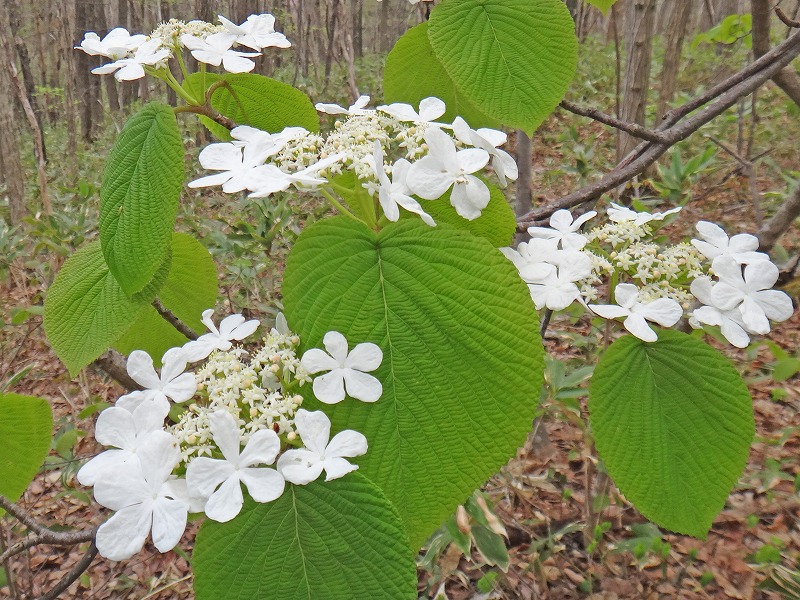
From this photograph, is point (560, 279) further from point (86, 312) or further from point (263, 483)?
point (86, 312)

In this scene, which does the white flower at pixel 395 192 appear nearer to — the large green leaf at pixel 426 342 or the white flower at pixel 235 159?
the large green leaf at pixel 426 342

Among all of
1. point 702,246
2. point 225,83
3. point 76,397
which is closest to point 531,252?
point 702,246

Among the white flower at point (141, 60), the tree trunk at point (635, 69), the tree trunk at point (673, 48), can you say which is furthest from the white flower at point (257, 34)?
the tree trunk at point (673, 48)

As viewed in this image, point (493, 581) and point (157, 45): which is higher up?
point (157, 45)

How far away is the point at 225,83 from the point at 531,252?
507 millimetres

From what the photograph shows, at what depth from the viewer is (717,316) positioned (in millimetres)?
712

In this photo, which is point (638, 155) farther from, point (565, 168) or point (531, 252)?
point (565, 168)

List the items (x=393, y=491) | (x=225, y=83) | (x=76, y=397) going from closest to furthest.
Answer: (x=393, y=491) < (x=225, y=83) < (x=76, y=397)

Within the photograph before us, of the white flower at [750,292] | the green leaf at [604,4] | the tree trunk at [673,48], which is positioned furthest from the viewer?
the tree trunk at [673,48]

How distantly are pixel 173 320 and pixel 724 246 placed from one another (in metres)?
0.78

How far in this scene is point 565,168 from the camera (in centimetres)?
316

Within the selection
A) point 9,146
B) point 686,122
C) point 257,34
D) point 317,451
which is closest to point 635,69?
point 686,122

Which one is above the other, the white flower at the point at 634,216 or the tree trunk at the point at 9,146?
the white flower at the point at 634,216

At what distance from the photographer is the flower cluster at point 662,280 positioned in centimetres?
69
